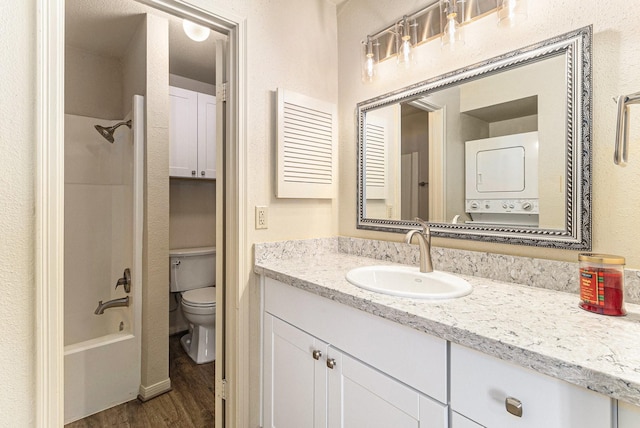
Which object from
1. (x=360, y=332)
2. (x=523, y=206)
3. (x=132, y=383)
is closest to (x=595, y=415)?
(x=360, y=332)

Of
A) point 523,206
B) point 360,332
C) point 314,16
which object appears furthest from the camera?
point 314,16

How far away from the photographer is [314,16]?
174 cm

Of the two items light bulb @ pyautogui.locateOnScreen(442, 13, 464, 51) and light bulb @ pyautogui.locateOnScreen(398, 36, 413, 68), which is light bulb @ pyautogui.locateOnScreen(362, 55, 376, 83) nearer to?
light bulb @ pyautogui.locateOnScreen(398, 36, 413, 68)

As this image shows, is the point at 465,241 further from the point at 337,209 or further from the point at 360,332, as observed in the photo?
the point at 337,209

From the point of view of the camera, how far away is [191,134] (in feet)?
8.87

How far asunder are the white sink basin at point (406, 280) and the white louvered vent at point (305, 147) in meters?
0.56

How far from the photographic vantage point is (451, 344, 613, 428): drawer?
575 millimetres

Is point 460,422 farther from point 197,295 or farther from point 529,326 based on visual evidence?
point 197,295

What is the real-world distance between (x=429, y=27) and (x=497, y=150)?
66 centimetres

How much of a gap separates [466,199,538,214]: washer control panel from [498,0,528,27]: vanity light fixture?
0.65 metres

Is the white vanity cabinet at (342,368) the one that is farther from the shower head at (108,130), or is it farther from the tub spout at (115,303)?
the shower head at (108,130)

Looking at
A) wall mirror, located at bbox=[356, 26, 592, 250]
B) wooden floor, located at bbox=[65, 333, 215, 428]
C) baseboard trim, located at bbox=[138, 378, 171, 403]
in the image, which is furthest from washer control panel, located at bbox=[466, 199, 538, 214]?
baseboard trim, located at bbox=[138, 378, 171, 403]

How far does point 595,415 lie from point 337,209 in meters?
1.42

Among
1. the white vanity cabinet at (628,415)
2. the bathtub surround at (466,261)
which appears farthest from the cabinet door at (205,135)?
the white vanity cabinet at (628,415)
